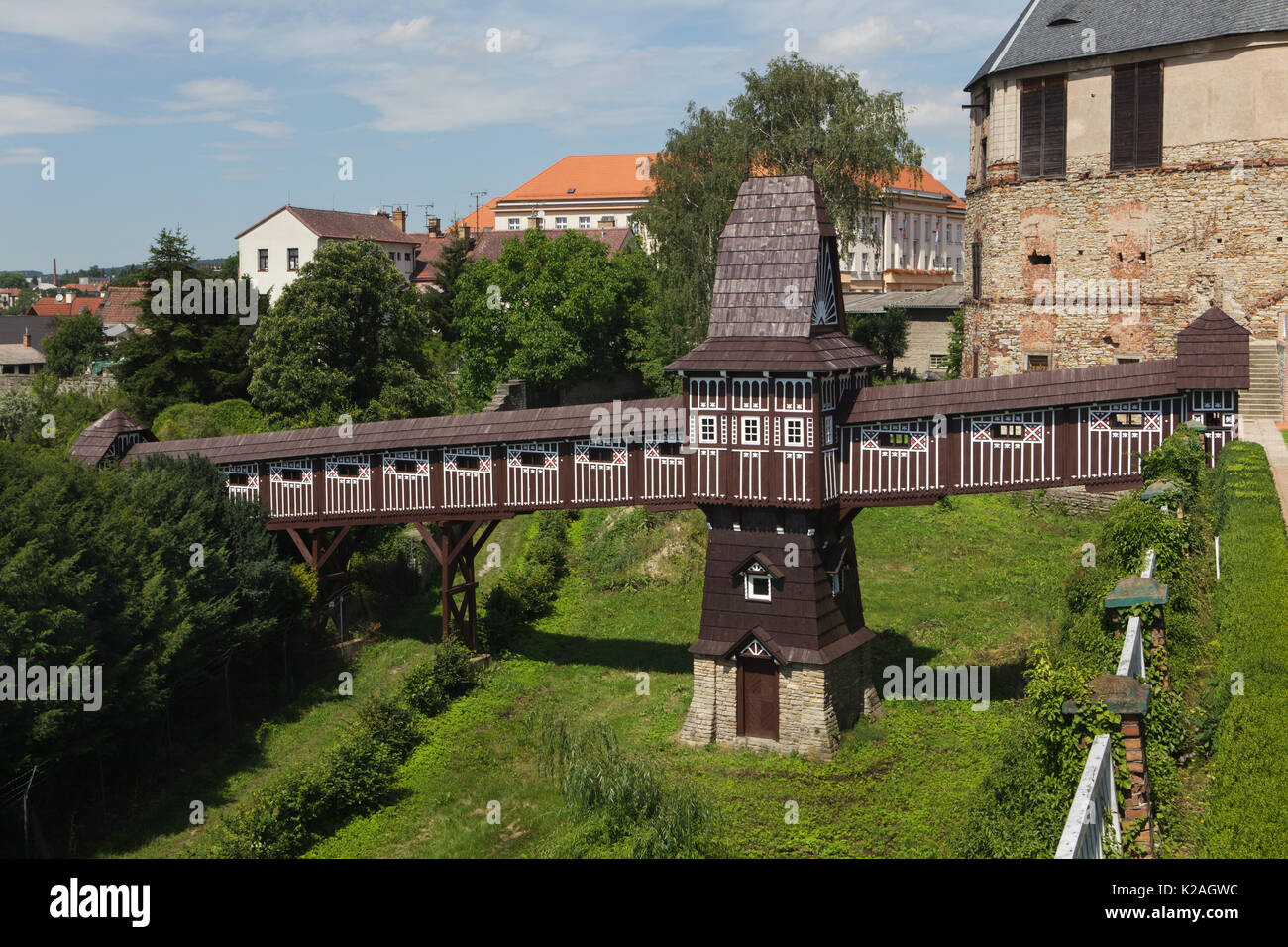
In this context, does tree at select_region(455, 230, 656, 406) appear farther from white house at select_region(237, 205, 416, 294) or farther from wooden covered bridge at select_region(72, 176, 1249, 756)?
wooden covered bridge at select_region(72, 176, 1249, 756)

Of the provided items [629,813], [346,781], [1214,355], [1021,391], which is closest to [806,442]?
[1021,391]

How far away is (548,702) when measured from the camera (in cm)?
2506

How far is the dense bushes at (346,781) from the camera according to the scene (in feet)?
62.2

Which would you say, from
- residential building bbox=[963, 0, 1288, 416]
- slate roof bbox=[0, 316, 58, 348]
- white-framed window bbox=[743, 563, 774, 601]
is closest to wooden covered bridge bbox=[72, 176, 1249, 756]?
white-framed window bbox=[743, 563, 774, 601]

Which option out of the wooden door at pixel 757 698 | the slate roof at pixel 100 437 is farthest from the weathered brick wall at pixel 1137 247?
the slate roof at pixel 100 437

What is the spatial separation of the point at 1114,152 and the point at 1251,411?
1011 cm

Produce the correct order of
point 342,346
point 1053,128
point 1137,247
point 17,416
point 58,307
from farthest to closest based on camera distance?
point 58,307 < point 17,416 < point 342,346 < point 1053,128 < point 1137,247

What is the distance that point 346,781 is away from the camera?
2102 cm

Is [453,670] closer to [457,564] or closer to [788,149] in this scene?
[457,564]

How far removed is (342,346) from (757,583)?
2219 centimetres

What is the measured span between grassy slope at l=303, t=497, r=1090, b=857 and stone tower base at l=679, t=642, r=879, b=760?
14.5 inches

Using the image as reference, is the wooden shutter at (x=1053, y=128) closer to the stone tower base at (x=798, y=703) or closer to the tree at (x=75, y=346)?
the stone tower base at (x=798, y=703)

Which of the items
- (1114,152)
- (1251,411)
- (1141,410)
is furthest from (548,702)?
(1114,152)

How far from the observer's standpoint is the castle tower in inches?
863
